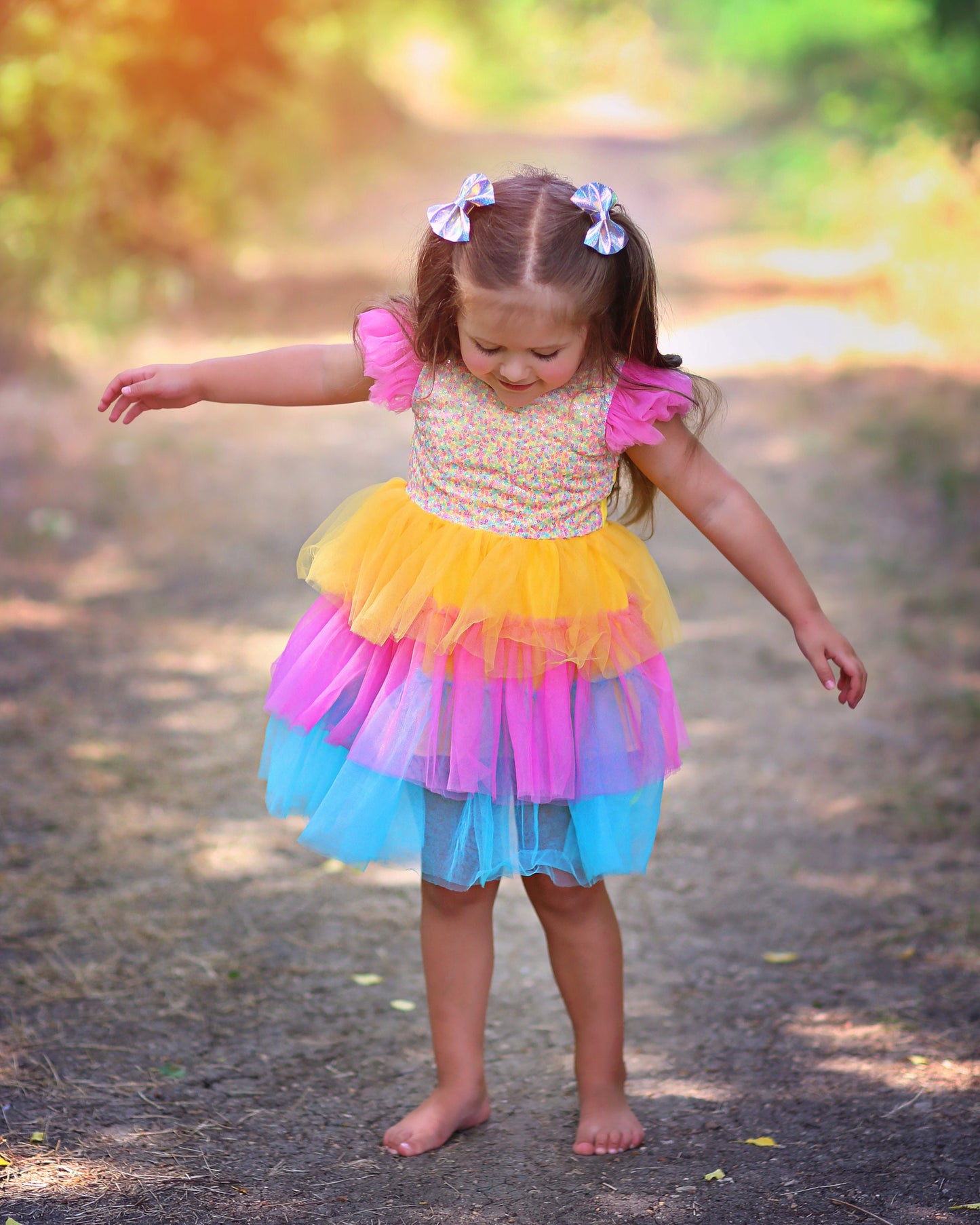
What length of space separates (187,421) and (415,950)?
4.77 metres

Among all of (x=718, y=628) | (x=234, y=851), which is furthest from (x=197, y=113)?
(x=234, y=851)

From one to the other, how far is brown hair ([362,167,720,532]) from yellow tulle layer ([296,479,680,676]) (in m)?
0.22

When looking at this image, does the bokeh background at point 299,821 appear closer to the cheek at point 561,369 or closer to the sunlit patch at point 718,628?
the sunlit patch at point 718,628

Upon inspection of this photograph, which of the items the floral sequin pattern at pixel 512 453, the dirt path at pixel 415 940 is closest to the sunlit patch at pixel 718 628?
the dirt path at pixel 415 940

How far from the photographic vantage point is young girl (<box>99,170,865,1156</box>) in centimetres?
188

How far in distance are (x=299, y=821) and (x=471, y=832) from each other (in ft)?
4.77

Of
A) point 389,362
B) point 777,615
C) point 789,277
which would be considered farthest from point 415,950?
point 789,277

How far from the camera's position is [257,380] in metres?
2.04

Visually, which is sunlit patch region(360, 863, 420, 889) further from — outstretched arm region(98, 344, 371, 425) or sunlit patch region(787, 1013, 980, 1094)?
outstretched arm region(98, 344, 371, 425)

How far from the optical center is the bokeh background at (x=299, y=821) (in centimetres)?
205

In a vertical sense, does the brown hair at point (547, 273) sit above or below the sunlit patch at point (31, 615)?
above

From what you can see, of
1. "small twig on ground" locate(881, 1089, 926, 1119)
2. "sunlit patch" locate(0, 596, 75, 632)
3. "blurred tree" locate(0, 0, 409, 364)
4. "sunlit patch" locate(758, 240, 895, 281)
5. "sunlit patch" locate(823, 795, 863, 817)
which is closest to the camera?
"small twig on ground" locate(881, 1089, 926, 1119)

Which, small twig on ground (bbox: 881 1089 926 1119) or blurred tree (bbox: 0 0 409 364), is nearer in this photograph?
small twig on ground (bbox: 881 1089 926 1119)

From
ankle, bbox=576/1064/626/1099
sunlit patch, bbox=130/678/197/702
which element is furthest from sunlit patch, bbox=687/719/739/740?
ankle, bbox=576/1064/626/1099
